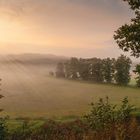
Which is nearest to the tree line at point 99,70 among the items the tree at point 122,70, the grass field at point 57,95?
the tree at point 122,70

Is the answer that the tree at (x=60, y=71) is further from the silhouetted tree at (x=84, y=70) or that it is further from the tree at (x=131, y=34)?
the tree at (x=131, y=34)

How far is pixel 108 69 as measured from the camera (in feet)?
466

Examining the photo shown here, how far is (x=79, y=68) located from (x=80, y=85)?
29459mm

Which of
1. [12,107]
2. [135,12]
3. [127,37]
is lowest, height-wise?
[12,107]

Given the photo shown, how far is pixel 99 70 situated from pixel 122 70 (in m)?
12.2

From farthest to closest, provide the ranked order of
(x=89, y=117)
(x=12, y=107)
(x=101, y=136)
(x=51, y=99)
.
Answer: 1. (x=51, y=99)
2. (x=12, y=107)
3. (x=89, y=117)
4. (x=101, y=136)

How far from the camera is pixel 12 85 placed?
125m

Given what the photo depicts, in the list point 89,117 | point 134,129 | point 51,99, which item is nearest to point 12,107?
point 51,99

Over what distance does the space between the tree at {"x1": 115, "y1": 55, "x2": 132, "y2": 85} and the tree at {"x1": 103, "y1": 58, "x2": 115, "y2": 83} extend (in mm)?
2016

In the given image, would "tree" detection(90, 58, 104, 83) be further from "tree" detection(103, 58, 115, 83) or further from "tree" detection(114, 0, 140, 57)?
"tree" detection(114, 0, 140, 57)

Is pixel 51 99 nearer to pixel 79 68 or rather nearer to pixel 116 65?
pixel 116 65

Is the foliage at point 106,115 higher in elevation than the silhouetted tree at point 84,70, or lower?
lower

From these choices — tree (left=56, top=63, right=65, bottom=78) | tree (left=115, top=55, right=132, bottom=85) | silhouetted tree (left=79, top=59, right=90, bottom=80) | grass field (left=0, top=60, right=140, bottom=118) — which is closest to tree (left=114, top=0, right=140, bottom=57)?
grass field (left=0, top=60, right=140, bottom=118)

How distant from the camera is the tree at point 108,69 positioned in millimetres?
138625
